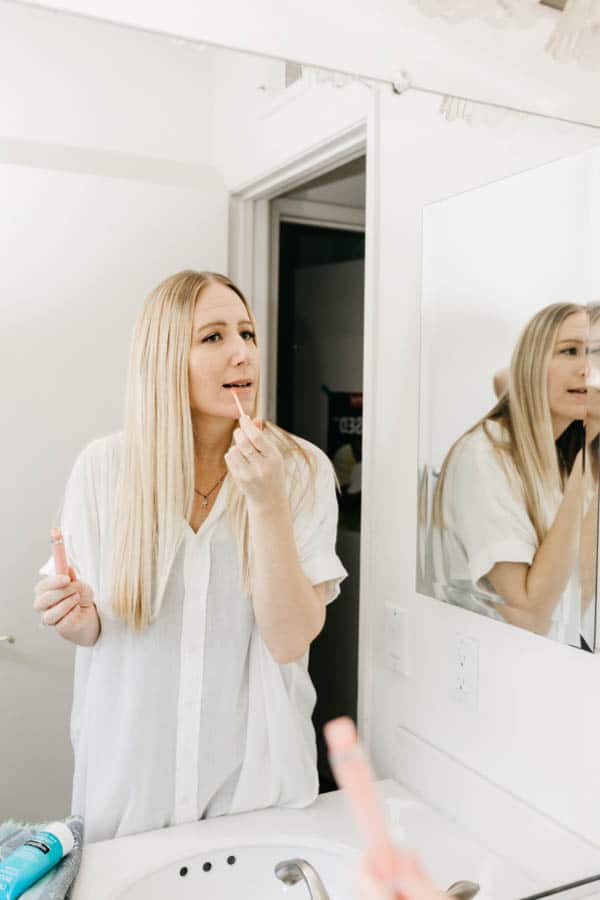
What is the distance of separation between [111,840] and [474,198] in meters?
0.89

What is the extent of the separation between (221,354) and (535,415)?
1.54 feet

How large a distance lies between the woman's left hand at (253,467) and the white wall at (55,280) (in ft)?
0.42

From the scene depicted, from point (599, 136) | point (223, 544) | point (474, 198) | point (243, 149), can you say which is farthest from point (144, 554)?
point (599, 136)

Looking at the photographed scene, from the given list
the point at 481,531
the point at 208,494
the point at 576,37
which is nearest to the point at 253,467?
the point at 208,494

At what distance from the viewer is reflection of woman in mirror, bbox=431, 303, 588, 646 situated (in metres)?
1.10

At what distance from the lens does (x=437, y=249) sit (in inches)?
41.9

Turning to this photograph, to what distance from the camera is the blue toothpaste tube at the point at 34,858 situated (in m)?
0.82

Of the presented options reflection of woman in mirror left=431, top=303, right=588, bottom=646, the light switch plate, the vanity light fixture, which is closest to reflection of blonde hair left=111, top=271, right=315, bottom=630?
the light switch plate

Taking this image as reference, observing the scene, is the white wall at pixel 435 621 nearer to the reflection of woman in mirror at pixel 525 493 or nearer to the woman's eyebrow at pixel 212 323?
the reflection of woman in mirror at pixel 525 493

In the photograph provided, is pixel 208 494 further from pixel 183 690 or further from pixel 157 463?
pixel 183 690

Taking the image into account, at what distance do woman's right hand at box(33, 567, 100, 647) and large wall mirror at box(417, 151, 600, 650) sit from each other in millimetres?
431

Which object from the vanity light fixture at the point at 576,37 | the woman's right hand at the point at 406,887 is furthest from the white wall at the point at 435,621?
the woman's right hand at the point at 406,887

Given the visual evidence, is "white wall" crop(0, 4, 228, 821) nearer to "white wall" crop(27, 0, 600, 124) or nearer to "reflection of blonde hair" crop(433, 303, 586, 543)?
"white wall" crop(27, 0, 600, 124)

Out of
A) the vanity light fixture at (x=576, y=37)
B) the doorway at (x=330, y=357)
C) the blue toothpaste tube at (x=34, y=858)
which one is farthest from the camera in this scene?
the vanity light fixture at (x=576, y=37)
